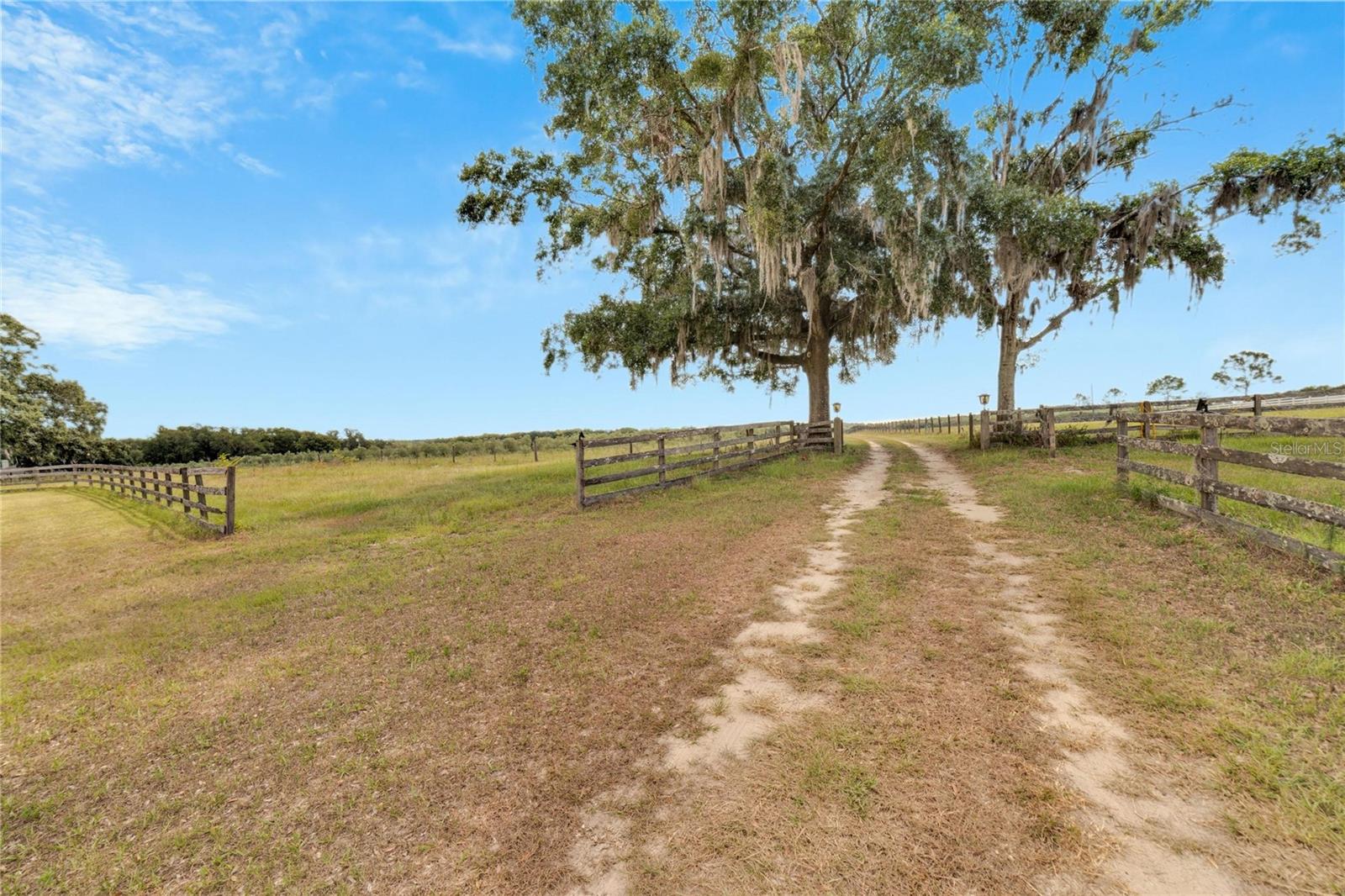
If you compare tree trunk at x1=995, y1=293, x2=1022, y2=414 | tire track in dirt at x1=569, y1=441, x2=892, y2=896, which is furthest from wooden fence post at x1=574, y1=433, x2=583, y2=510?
tree trunk at x1=995, y1=293, x2=1022, y2=414

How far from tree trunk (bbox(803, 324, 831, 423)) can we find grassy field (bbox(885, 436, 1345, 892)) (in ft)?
41.5

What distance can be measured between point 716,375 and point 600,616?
1690cm

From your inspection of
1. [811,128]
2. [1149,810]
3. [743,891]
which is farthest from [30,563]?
[811,128]

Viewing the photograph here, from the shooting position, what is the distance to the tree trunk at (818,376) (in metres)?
18.9

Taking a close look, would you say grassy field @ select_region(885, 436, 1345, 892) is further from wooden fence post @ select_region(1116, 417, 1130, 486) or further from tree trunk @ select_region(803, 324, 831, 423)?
tree trunk @ select_region(803, 324, 831, 423)

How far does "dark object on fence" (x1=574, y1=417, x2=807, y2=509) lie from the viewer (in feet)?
36.7

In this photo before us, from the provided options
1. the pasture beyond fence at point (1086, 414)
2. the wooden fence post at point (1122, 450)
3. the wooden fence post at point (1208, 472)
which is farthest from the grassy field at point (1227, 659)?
the pasture beyond fence at point (1086, 414)

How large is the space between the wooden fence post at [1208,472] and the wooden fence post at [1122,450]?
2.05 meters

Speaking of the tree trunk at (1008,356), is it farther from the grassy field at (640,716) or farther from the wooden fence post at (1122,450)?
the grassy field at (640,716)

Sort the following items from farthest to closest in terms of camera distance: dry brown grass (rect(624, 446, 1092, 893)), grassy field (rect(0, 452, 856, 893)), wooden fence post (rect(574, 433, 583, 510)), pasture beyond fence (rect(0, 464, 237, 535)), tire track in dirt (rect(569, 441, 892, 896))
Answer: pasture beyond fence (rect(0, 464, 237, 535)), wooden fence post (rect(574, 433, 583, 510)), grassy field (rect(0, 452, 856, 893)), tire track in dirt (rect(569, 441, 892, 896)), dry brown grass (rect(624, 446, 1092, 893))

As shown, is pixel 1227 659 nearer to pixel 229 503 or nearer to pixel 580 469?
pixel 580 469

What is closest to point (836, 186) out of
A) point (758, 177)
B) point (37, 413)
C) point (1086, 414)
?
point (758, 177)

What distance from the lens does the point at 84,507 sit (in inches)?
679

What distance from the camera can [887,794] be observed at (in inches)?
96.4
